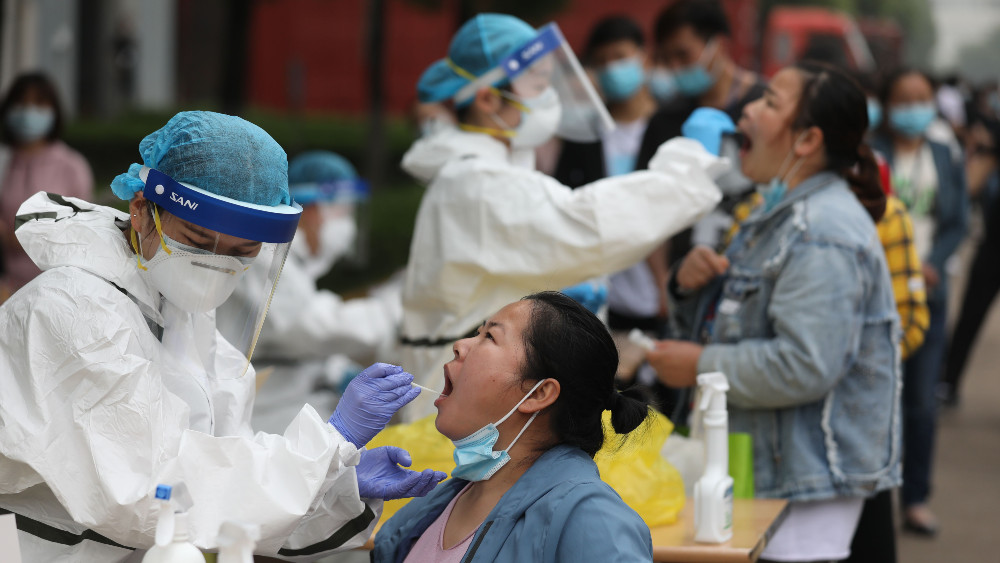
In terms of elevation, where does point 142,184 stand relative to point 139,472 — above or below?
above

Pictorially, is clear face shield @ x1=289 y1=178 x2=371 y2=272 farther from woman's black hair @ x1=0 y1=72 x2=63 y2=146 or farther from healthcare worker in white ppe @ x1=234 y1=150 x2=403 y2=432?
woman's black hair @ x1=0 y1=72 x2=63 y2=146

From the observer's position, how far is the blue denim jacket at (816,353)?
314cm

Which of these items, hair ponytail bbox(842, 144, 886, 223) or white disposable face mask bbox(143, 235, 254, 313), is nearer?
white disposable face mask bbox(143, 235, 254, 313)

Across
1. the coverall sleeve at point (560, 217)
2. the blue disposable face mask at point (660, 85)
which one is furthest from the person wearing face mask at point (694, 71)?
the coverall sleeve at point (560, 217)

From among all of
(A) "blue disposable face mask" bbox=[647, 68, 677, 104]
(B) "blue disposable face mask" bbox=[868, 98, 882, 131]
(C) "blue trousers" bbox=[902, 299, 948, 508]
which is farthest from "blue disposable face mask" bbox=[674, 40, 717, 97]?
(B) "blue disposable face mask" bbox=[868, 98, 882, 131]

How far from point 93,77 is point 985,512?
14.4 meters

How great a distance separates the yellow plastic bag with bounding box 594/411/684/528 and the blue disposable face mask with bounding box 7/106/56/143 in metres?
4.67

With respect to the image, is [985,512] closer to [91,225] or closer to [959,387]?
[959,387]

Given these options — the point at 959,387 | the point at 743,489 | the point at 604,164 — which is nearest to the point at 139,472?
the point at 743,489

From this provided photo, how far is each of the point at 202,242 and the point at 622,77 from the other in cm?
388

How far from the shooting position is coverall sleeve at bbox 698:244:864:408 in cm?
312

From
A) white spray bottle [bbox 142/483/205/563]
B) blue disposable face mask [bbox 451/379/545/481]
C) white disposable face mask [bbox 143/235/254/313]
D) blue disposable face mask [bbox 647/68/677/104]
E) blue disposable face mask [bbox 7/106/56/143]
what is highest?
white disposable face mask [bbox 143/235/254/313]

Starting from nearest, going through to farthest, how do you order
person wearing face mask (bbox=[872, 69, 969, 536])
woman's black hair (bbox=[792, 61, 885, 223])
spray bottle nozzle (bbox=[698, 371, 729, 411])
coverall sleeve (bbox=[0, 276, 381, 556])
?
coverall sleeve (bbox=[0, 276, 381, 556]) < spray bottle nozzle (bbox=[698, 371, 729, 411]) < woman's black hair (bbox=[792, 61, 885, 223]) < person wearing face mask (bbox=[872, 69, 969, 536])

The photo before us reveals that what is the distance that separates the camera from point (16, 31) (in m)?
9.82
